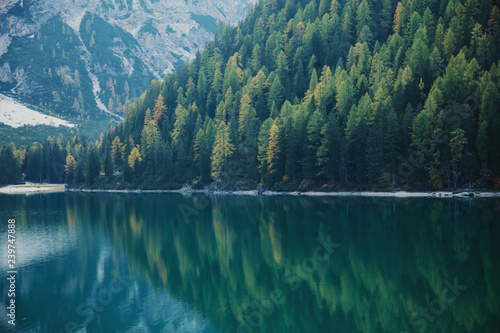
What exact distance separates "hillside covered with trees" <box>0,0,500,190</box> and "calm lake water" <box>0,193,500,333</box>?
2503cm

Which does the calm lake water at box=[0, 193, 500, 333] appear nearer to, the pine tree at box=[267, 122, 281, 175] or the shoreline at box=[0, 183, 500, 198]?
the shoreline at box=[0, 183, 500, 198]

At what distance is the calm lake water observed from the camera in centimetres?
2242

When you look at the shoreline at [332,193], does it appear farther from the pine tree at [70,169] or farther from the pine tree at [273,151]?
the pine tree at [273,151]

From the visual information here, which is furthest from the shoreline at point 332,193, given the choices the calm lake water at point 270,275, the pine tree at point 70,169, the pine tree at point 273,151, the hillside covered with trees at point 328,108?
the calm lake water at point 270,275

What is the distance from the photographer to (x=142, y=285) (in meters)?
30.3

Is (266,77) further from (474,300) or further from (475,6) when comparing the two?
(474,300)

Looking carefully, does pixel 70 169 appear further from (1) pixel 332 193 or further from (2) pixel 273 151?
(1) pixel 332 193

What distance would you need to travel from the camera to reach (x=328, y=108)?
332 ft

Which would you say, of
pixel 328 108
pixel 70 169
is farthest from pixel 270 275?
pixel 70 169

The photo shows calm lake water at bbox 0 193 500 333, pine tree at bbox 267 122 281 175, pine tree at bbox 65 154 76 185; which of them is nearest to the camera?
calm lake water at bbox 0 193 500 333

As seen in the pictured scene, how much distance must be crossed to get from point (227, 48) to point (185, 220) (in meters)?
125

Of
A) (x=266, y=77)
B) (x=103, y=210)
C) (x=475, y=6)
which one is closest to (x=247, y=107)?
(x=266, y=77)

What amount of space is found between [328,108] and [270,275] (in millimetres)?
77923

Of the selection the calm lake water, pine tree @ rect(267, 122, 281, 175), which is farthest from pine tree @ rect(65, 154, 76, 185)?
the calm lake water
